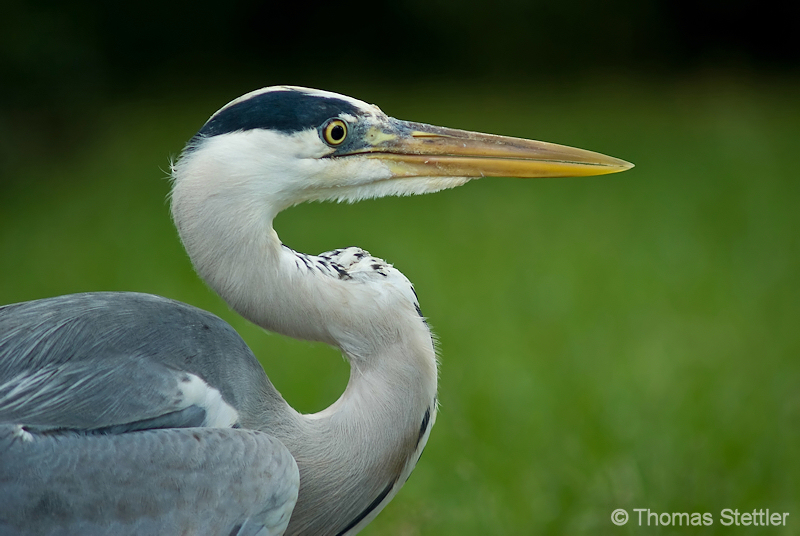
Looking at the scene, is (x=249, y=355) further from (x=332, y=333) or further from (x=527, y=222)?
(x=527, y=222)

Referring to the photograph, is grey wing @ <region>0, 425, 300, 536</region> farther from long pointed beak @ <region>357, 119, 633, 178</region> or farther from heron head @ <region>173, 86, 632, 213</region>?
long pointed beak @ <region>357, 119, 633, 178</region>

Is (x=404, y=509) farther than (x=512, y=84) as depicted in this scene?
No

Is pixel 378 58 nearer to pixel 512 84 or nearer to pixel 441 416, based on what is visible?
pixel 512 84

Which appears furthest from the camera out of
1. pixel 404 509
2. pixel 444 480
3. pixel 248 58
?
pixel 248 58

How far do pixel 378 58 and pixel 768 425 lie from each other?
28.7ft

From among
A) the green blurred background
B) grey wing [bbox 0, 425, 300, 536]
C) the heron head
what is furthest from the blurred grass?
grey wing [bbox 0, 425, 300, 536]

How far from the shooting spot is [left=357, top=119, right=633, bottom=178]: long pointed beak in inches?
86.8

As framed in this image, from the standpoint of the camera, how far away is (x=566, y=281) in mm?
5988

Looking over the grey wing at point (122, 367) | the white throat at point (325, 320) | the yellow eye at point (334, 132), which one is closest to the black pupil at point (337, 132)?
the yellow eye at point (334, 132)

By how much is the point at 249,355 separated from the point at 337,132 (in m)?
0.60

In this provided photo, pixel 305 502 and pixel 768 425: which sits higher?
pixel 305 502

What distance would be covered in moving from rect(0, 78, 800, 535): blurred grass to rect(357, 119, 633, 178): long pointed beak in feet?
3.16

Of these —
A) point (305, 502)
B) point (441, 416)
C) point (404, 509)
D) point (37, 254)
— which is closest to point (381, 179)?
point (305, 502)

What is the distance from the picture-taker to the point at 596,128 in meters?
9.23
